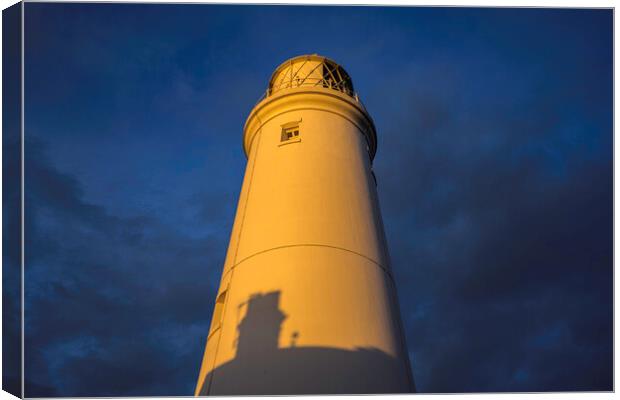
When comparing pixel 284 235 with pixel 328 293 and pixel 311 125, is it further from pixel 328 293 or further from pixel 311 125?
pixel 311 125

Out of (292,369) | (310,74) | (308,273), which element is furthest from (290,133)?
(292,369)

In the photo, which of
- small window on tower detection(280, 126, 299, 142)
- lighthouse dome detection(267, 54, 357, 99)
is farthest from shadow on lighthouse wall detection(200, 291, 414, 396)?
lighthouse dome detection(267, 54, 357, 99)

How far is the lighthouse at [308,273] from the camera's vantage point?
5590 millimetres

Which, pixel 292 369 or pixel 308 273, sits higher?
pixel 308 273

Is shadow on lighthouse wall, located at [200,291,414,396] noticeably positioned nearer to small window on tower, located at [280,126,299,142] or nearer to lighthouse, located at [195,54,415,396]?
lighthouse, located at [195,54,415,396]

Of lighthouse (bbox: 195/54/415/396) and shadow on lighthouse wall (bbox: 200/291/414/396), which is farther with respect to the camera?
lighthouse (bbox: 195/54/415/396)

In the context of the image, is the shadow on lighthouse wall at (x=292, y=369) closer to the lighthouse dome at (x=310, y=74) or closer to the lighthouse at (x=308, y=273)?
the lighthouse at (x=308, y=273)

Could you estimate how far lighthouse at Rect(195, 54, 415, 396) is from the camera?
5590mm

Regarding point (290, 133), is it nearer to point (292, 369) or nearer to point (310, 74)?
point (310, 74)

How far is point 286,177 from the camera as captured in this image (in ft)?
24.0

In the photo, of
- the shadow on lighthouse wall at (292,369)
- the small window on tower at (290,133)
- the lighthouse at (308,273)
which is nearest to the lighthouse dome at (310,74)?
the lighthouse at (308,273)

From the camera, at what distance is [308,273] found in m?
6.23

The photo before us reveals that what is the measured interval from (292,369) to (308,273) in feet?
3.72

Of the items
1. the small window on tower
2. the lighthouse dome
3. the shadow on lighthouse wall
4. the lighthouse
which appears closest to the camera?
the shadow on lighthouse wall
